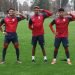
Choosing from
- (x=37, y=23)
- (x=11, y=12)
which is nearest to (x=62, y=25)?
(x=37, y=23)

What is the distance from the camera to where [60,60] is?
610 inches

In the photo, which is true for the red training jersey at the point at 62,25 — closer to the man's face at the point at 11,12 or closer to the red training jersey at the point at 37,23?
the red training jersey at the point at 37,23

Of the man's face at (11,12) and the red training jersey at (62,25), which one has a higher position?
the man's face at (11,12)

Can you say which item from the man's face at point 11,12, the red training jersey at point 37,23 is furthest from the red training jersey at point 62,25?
the man's face at point 11,12

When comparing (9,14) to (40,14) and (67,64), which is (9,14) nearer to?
(40,14)

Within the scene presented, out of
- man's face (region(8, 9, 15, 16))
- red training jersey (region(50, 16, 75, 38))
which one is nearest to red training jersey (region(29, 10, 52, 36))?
red training jersey (region(50, 16, 75, 38))

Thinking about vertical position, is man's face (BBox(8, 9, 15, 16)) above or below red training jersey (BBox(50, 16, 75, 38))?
above

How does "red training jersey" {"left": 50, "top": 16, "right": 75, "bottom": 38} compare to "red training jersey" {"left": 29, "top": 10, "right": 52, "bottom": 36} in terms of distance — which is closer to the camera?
"red training jersey" {"left": 50, "top": 16, "right": 75, "bottom": 38}

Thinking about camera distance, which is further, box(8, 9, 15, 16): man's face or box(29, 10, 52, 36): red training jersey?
box(29, 10, 52, 36): red training jersey

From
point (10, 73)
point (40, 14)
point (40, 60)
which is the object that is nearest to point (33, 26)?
point (40, 14)

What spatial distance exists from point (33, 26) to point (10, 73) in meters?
2.46

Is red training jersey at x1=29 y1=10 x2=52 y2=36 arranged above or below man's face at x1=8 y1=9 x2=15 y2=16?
below

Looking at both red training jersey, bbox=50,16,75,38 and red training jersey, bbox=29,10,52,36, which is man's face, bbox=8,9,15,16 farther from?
red training jersey, bbox=50,16,75,38

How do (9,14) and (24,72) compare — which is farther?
(9,14)
